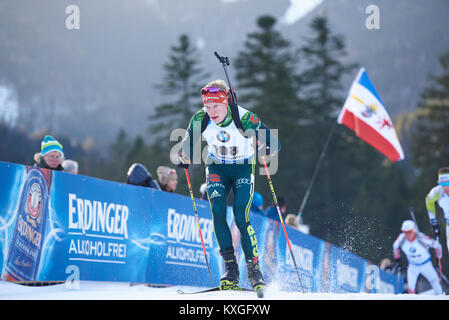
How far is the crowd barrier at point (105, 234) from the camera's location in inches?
242

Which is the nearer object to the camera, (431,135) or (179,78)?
(431,135)

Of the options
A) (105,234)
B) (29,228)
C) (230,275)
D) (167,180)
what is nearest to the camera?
(230,275)

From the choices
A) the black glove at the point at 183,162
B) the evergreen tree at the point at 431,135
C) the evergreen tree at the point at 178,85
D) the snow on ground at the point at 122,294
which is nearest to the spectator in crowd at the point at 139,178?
the snow on ground at the point at 122,294

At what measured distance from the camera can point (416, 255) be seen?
1333 cm

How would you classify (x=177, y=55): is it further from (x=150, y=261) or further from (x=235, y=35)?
(x=235, y=35)

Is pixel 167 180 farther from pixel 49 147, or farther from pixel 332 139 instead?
pixel 332 139

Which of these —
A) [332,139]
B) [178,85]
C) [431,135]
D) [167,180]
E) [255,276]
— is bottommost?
[255,276]

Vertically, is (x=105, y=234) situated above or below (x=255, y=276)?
above

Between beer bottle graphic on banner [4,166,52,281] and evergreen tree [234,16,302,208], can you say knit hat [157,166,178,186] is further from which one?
evergreen tree [234,16,302,208]

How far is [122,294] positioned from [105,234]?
205 centimetres

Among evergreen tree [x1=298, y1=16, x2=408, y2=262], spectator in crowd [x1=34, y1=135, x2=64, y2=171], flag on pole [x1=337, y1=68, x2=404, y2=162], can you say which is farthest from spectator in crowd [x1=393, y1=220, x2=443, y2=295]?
evergreen tree [x1=298, y1=16, x2=408, y2=262]

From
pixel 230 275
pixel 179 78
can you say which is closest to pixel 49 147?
pixel 230 275

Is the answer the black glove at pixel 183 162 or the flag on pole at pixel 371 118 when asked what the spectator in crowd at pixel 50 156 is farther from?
the flag on pole at pixel 371 118
